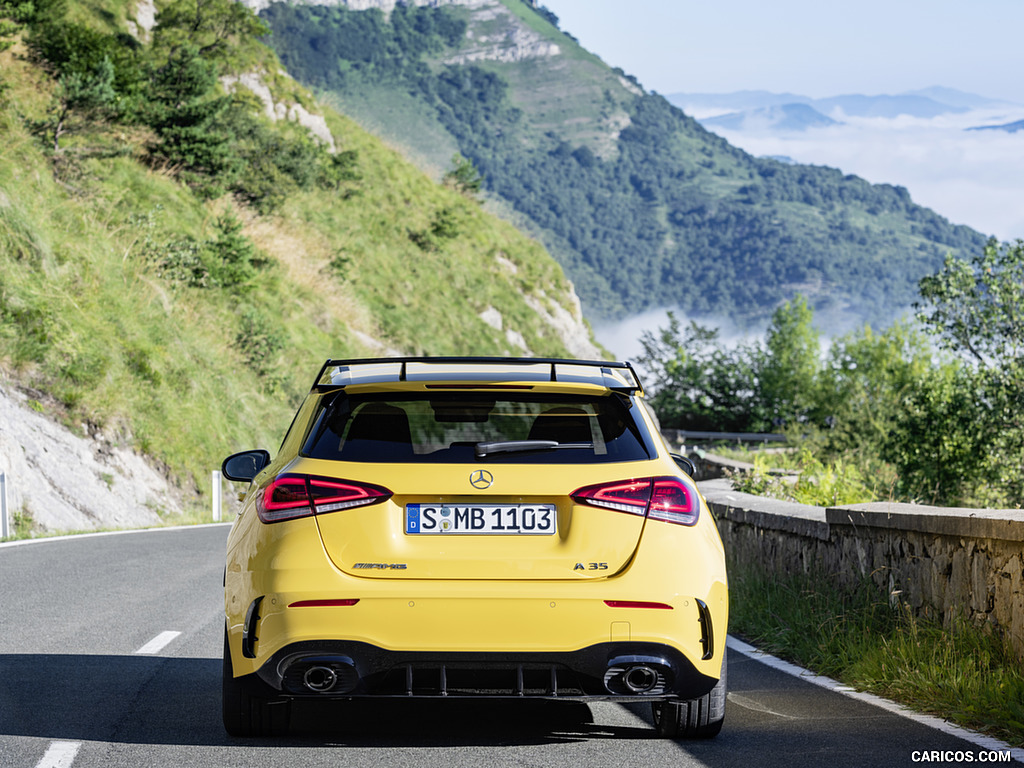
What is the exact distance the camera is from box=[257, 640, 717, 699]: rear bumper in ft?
15.5

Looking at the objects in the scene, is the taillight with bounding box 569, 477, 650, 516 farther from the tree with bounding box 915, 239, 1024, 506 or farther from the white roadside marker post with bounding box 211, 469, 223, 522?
the tree with bounding box 915, 239, 1024, 506

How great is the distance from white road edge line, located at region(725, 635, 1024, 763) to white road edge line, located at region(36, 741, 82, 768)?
3712 millimetres

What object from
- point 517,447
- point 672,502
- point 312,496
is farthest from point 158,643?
point 672,502

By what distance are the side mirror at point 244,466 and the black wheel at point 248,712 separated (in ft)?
3.23

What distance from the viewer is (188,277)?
30344 mm

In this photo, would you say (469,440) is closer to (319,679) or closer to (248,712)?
(319,679)

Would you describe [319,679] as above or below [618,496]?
below

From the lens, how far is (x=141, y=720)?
5.67 m

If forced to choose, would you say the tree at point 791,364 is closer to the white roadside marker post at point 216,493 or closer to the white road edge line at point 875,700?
the white roadside marker post at point 216,493

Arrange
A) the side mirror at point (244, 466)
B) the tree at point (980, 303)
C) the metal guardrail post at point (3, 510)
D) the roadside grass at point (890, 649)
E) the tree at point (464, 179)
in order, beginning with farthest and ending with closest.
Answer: the tree at point (464, 179), the tree at point (980, 303), the metal guardrail post at point (3, 510), the side mirror at point (244, 466), the roadside grass at point (890, 649)

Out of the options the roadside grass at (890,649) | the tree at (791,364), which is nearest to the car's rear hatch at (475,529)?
the roadside grass at (890,649)

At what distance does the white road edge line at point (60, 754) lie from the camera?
15.8 feet

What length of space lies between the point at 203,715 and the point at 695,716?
7.53 ft

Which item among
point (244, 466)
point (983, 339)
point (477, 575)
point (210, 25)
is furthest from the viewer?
point (210, 25)
